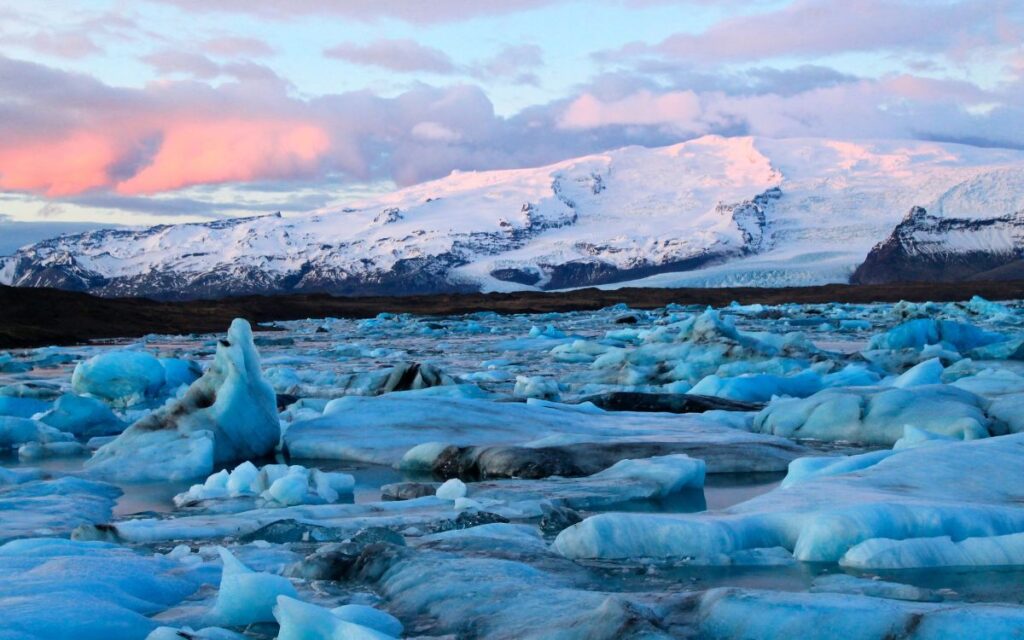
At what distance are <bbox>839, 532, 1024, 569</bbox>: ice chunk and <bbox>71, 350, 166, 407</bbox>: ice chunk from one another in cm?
829

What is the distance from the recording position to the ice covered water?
9.13ft

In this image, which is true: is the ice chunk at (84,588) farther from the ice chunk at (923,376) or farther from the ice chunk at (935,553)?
the ice chunk at (923,376)

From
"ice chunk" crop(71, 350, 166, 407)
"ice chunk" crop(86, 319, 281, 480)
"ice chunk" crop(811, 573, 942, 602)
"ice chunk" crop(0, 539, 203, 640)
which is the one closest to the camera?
"ice chunk" crop(0, 539, 203, 640)

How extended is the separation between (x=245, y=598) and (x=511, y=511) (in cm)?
184

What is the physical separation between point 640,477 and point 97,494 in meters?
2.73

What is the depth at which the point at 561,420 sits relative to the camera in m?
7.48

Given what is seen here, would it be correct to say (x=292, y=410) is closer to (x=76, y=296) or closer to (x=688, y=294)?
(x=76, y=296)

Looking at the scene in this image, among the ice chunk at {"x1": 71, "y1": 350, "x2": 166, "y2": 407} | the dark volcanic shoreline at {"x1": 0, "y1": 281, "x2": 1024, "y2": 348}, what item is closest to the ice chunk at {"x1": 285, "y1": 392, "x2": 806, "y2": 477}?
the ice chunk at {"x1": 71, "y1": 350, "x2": 166, "y2": 407}

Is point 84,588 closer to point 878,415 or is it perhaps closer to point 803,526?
point 803,526

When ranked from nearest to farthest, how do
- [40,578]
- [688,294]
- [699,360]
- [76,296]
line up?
[40,578] < [699,360] < [76,296] < [688,294]

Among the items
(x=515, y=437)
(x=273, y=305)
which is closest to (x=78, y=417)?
(x=515, y=437)

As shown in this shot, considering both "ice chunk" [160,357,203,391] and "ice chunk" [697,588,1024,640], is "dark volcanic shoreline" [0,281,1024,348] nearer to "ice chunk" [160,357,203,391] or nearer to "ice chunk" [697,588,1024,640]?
"ice chunk" [160,357,203,391]

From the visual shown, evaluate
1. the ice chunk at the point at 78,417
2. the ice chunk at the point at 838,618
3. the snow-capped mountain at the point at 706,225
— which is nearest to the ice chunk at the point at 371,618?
the ice chunk at the point at 838,618

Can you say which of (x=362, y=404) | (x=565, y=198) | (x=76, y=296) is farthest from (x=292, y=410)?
(x=565, y=198)
